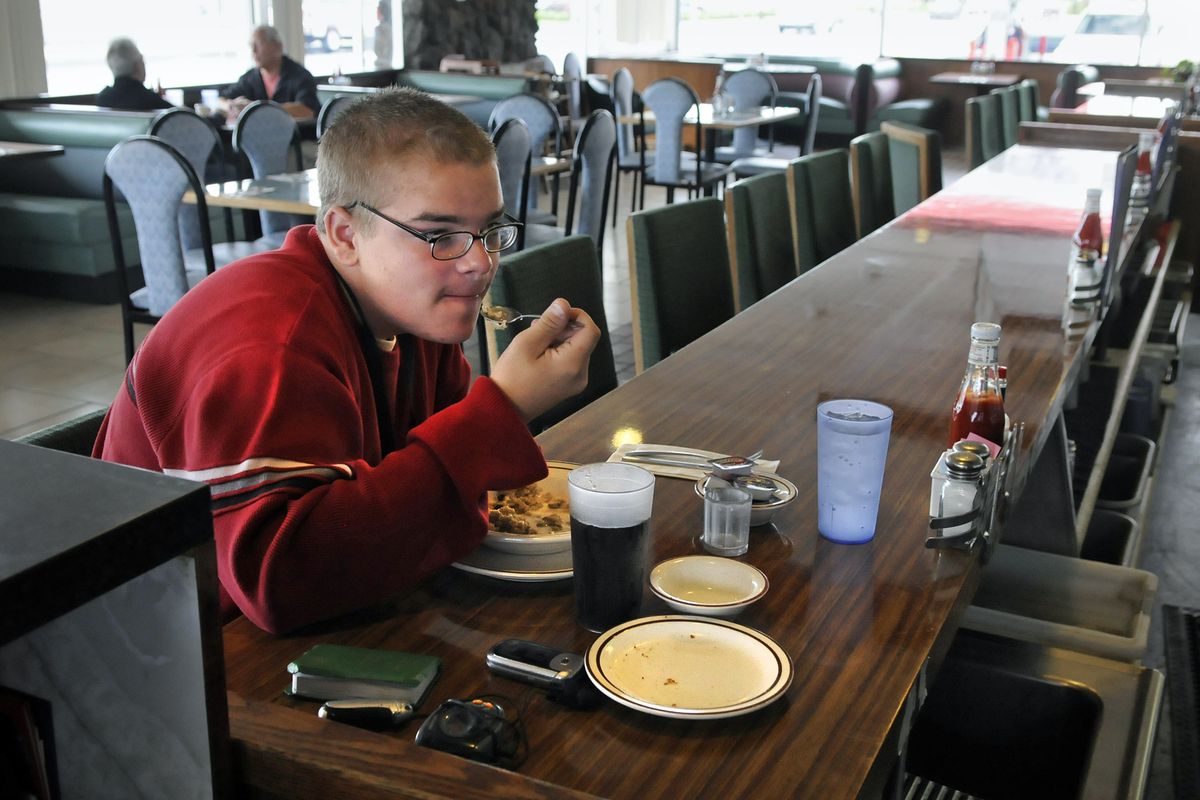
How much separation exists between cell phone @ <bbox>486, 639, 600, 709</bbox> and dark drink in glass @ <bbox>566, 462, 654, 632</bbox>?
0.23ft

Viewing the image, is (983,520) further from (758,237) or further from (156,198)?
(156,198)

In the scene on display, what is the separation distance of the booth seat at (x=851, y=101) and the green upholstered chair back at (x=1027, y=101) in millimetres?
3081

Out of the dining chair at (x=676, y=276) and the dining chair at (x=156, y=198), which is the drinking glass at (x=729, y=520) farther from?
the dining chair at (x=156, y=198)

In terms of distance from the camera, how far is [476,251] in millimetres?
1305

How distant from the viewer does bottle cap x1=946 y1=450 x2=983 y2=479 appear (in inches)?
53.2

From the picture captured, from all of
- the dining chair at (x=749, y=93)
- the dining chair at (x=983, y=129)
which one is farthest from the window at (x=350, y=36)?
the dining chair at (x=983, y=129)

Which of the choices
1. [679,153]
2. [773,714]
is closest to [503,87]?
[679,153]

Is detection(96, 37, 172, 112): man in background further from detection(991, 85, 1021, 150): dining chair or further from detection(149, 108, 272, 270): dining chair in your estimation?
detection(991, 85, 1021, 150): dining chair

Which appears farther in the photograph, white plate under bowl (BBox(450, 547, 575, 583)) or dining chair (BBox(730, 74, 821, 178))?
dining chair (BBox(730, 74, 821, 178))

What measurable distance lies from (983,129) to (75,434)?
18.4ft

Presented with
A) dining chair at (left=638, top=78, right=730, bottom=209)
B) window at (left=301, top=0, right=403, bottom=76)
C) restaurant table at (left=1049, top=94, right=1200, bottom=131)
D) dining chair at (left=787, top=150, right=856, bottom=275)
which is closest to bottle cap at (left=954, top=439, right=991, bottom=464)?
dining chair at (left=787, top=150, right=856, bottom=275)

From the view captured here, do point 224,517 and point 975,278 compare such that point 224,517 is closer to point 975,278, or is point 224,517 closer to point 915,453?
point 915,453

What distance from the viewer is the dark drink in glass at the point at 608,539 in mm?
1117

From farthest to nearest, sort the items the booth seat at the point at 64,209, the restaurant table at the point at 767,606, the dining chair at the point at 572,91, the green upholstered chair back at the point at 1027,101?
1. the dining chair at the point at 572,91
2. the green upholstered chair back at the point at 1027,101
3. the booth seat at the point at 64,209
4. the restaurant table at the point at 767,606
